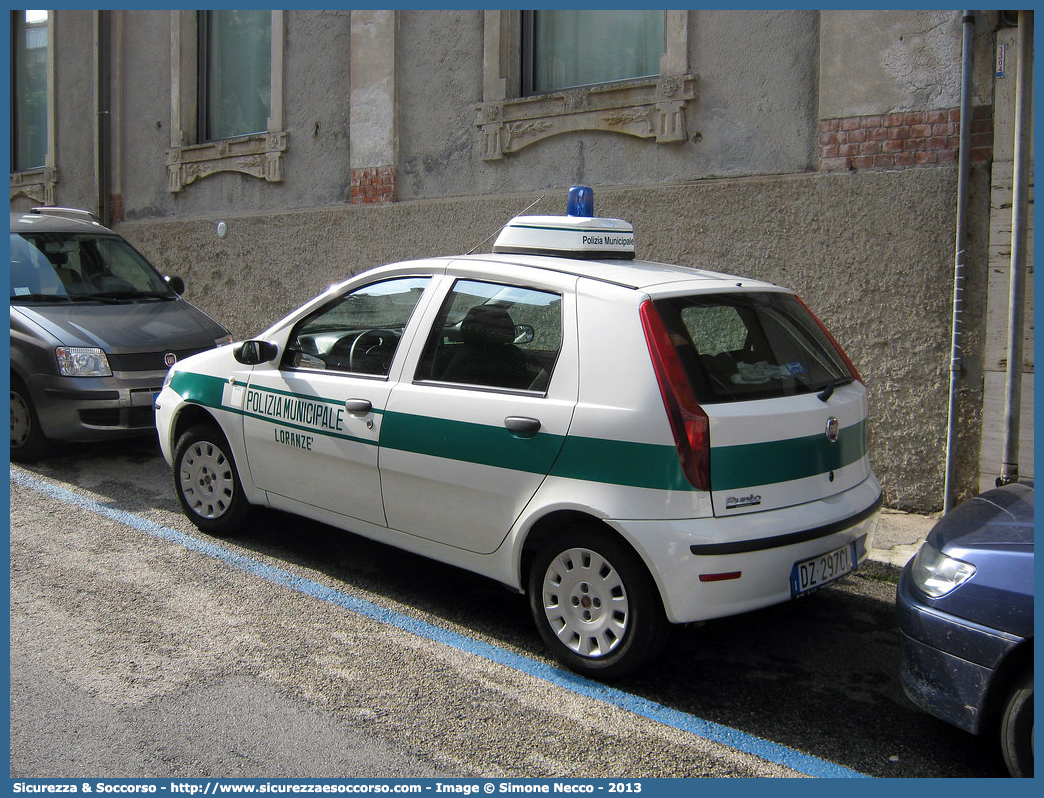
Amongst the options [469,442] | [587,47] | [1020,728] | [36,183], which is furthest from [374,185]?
[1020,728]

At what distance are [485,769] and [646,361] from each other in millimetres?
1547

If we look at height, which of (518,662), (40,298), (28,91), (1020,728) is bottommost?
(518,662)

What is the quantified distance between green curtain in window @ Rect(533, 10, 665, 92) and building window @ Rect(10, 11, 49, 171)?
924 centimetres

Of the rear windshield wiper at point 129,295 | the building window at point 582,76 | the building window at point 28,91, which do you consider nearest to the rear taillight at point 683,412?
the building window at point 582,76

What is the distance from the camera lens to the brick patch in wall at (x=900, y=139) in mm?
6277

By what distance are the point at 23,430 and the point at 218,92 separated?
246 inches

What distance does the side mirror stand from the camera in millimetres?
5051

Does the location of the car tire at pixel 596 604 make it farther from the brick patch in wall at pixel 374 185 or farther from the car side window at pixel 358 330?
the brick patch in wall at pixel 374 185

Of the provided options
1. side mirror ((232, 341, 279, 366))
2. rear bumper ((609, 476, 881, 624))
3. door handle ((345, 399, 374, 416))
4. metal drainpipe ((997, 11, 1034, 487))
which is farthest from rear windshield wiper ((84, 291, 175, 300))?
metal drainpipe ((997, 11, 1034, 487))

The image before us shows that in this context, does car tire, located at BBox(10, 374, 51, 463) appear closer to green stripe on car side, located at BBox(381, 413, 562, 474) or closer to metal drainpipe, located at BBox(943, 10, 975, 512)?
green stripe on car side, located at BBox(381, 413, 562, 474)

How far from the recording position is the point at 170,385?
5.70 m

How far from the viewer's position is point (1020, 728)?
2.93 m

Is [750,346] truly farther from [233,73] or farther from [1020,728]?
[233,73]

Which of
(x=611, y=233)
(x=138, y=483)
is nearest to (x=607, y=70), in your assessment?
(x=611, y=233)
